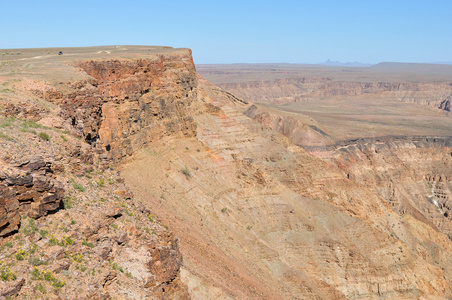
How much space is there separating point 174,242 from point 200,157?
2324 cm

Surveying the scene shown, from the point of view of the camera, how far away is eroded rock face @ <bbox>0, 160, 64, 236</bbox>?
10258 mm

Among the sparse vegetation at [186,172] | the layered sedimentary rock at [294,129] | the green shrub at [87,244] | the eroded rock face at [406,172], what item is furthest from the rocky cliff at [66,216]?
the eroded rock face at [406,172]

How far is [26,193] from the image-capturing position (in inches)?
427

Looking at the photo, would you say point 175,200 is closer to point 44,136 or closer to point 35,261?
point 44,136

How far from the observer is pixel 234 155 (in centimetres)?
4219

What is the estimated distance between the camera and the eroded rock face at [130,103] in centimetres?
2178

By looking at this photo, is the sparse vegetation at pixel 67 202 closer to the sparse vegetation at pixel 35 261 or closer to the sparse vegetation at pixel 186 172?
the sparse vegetation at pixel 35 261

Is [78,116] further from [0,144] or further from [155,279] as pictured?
[155,279]

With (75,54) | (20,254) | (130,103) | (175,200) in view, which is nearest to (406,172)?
(175,200)

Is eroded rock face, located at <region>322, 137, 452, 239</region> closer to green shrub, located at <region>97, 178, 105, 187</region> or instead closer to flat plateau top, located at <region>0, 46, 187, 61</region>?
flat plateau top, located at <region>0, 46, 187, 61</region>

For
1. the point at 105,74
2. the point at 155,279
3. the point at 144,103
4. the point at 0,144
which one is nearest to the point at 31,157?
the point at 0,144

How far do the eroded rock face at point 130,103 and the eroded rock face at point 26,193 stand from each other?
28.1ft

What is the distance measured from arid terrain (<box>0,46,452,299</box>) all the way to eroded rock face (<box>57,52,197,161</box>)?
115mm

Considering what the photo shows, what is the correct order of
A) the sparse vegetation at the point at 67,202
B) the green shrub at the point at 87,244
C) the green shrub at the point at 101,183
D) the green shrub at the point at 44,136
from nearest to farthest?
the green shrub at the point at 87,244, the sparse vegetation at the point at 67,202, the green shrub at the point at 44,136, the green shrub at the point at 101,183
